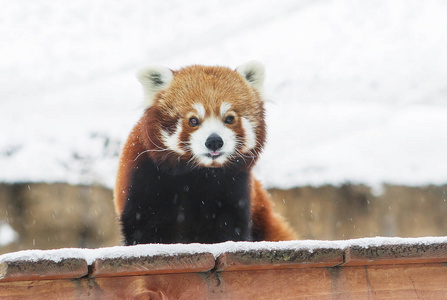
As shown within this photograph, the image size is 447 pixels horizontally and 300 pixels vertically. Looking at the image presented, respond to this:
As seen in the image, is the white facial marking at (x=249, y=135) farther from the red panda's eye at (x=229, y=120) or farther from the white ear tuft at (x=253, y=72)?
the white ear tuft at (x=253, y=72)

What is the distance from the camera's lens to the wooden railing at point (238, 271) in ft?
3.81

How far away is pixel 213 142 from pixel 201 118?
136mm

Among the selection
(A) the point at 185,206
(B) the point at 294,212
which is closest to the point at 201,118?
(A) the point at 185,206

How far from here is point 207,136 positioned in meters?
1.95

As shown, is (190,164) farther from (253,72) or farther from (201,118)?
(253,72)

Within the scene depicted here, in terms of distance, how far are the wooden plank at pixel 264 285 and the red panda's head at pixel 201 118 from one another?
2.34 ft

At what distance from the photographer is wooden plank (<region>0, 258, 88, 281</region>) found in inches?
43.0

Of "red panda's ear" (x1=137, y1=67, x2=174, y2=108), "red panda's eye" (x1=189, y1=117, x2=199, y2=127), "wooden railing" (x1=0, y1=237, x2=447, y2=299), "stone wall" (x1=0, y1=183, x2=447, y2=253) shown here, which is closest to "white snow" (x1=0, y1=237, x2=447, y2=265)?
"wooden railing" (x1=0, y1=237, x2=447, y2=299)

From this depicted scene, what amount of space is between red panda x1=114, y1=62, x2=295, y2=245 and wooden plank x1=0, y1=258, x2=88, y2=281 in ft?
2.96

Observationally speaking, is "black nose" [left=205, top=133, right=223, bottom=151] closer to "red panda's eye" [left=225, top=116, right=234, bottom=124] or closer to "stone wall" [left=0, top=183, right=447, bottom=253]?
"red panda's eye" [left=225, top=116, right=234, bottom=124]

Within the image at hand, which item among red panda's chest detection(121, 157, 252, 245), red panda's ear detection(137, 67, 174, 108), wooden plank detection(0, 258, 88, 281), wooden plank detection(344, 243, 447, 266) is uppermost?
red panda's ear detection(137, 67, 174, 108)

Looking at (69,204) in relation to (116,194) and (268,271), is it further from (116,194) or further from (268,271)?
(268,271)

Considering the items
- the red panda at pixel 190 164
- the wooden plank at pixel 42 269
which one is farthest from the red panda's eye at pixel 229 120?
the wooden plank at pixel 42 269

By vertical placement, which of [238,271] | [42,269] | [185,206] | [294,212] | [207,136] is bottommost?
[294,212]
